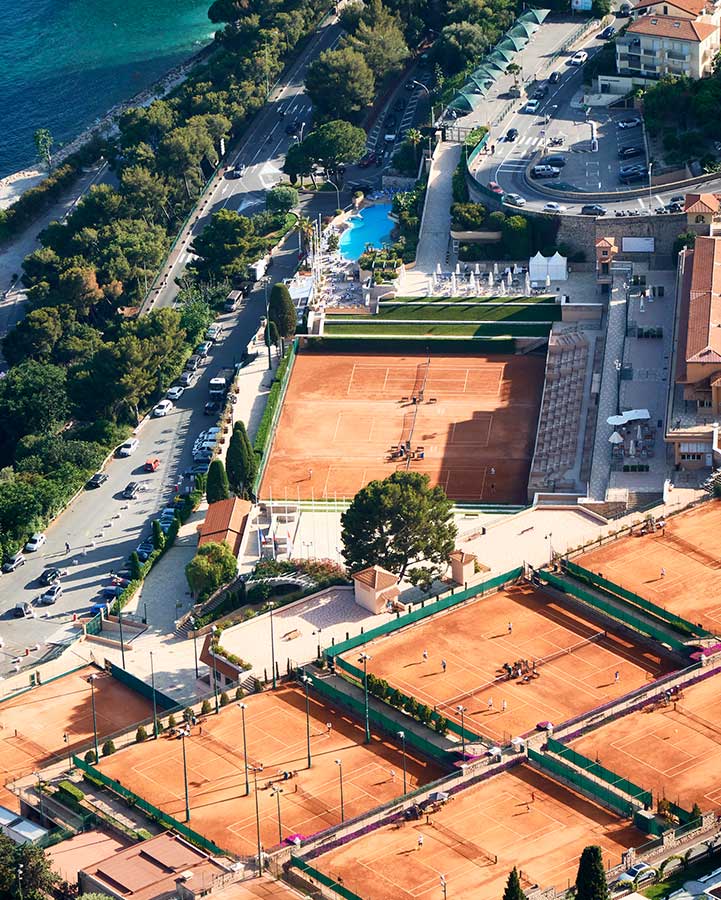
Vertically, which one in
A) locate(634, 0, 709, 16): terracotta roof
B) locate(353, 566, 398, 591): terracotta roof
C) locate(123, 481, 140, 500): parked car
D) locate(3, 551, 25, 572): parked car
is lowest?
locate(3, 551, 25, 572): parked car

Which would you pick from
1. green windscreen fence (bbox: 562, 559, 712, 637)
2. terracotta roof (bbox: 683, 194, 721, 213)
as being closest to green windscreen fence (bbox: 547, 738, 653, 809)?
green windscreen fence (bbox: 562, 559, 712, 637)

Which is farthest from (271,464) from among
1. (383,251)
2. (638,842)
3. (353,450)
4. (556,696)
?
(638,842)

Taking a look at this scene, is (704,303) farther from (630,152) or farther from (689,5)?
(689,5)

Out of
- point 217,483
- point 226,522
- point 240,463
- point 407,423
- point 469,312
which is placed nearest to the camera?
point 226,522

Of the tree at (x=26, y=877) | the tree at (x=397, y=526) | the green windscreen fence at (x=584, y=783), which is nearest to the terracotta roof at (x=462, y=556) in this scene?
the tree at (x=397, y=526)

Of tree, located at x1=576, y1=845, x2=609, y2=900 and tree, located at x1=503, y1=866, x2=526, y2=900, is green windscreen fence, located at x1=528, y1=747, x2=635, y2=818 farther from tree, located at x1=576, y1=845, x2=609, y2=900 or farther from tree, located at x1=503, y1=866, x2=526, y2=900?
tree, located at x1=503, y1=866, x2=526, y2=900

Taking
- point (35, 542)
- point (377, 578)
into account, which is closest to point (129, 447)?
point (35, 542)
